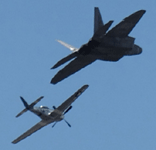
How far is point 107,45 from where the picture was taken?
61156mm

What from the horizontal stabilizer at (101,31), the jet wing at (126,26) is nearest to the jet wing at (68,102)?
the jet wing at (126,26)

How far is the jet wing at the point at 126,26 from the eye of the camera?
193ft

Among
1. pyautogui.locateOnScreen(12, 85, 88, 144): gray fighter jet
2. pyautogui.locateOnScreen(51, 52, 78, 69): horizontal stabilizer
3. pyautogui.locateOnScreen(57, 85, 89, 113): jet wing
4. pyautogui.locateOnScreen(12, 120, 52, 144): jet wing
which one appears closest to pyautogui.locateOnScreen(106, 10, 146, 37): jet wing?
pyautogui.locateOnScreen(51, 52, 78, 69): horizontal stabilizer

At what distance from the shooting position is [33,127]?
3939 inches

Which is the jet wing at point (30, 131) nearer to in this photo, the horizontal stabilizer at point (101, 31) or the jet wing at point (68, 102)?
the jet wing at point (68, 102)

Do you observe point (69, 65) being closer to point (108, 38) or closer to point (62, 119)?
point (108, 38)

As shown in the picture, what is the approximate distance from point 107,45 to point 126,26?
365cm

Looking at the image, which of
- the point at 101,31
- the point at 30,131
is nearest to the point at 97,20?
the point at 101,31

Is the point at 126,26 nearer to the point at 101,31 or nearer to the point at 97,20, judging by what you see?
the point at 101,31

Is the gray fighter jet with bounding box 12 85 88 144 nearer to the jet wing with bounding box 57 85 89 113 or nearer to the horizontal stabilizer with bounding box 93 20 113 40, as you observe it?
the jet wing with bounding box 57 85 89 113

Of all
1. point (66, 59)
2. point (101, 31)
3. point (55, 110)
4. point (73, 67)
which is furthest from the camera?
point (55, 110)

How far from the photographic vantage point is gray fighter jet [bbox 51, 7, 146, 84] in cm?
5922

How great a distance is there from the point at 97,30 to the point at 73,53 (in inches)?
208

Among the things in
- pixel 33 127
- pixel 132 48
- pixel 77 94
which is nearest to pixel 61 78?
pixel 132 48
